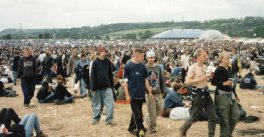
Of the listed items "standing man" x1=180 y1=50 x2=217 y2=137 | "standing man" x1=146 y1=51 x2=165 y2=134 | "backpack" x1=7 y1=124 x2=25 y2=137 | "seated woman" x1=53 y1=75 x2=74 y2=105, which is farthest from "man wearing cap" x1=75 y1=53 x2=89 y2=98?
"standing man" x1=180 y1=50 x2=217 y2=137

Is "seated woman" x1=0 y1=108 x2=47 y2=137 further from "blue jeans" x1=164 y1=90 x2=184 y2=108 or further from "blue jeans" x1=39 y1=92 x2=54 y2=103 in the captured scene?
"blue jeans" x1=39 y1=92 x2=54 y2=103

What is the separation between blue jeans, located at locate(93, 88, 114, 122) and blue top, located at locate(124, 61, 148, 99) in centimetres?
164

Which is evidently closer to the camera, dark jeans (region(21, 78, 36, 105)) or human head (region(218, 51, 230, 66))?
human head (region(218, 51, 230, 66))

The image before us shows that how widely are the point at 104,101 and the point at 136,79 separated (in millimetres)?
2024

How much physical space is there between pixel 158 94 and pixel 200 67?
4.56ft

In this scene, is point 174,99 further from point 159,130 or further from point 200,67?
point 200,67

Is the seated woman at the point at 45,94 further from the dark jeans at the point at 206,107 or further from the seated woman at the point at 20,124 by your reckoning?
the dark jeans at the point at 206,107

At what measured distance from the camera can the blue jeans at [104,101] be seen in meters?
10.2

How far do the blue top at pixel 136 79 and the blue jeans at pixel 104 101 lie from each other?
164cm

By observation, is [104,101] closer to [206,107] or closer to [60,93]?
[206,107]

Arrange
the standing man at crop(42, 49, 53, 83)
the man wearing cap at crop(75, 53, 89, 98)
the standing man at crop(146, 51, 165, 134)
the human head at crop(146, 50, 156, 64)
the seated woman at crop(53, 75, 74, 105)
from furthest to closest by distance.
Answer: the standing man at crop(42, 49, 53, 83), the man wearing cap at crop(75, 53, 89, 98), the seated woman at crop(53, 75, 74, 105), the standing man at crop(146, 51, 165, 134), the human head at crop(146, 50, 156, 64)

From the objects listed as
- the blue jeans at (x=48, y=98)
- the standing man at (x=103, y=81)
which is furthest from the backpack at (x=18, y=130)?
the blue jeans at (x=48, y=98)

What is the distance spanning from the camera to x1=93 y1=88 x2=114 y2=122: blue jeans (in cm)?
1018

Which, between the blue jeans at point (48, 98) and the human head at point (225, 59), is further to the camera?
the blue jeans at point (48, 98)
